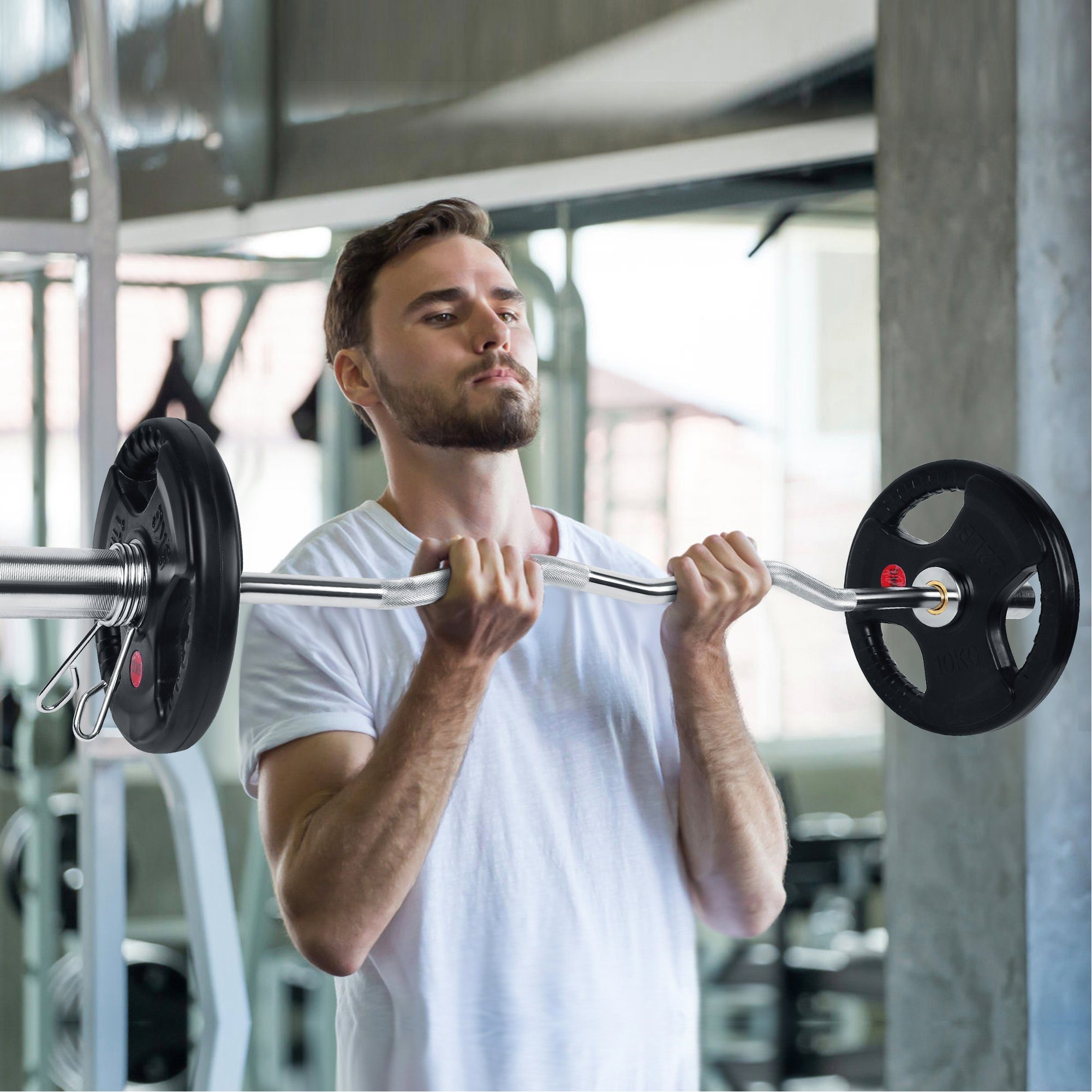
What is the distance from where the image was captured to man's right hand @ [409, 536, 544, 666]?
99 cm

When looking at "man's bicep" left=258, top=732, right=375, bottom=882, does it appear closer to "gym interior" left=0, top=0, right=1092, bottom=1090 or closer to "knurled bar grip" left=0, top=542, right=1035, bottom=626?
"knurled bar grip" left=0, top=542, right=1035, bottom=626

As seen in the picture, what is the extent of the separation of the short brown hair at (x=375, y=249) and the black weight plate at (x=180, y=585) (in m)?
0.49

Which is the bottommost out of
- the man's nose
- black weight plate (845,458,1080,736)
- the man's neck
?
black weight plate (845,458,1080,736)

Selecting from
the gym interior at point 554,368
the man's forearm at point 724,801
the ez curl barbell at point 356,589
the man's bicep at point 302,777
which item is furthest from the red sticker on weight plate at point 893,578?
the gym interior at point 554,368

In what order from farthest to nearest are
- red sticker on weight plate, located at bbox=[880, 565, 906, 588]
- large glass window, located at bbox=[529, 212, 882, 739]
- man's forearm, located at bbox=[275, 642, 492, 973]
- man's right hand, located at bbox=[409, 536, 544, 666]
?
large glass window, located at bbox=[529, 212, 882, 739]
red sticker on weight plate, located at bbox=[880, 565, 906, 588]
man's forearm, located at bbox=[275, 642, 492, 973]
man's right hand, located at bbox=[409, 536, 544, 666]

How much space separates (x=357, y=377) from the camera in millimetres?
1380

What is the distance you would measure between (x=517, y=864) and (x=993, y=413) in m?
1.11

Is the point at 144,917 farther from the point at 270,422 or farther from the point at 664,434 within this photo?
the point at 664,434

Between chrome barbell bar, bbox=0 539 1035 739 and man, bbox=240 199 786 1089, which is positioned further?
man, bbox=240 199 786 1089

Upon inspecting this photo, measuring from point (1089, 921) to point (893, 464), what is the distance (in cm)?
74

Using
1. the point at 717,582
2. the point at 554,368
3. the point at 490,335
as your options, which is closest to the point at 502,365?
the point at 490,335

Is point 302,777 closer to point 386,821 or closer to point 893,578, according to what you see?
point 386,821

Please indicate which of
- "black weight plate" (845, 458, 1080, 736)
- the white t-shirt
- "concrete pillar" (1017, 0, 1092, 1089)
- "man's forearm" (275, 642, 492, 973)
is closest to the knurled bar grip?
"man's forearm" (275, 642, 492, 973)

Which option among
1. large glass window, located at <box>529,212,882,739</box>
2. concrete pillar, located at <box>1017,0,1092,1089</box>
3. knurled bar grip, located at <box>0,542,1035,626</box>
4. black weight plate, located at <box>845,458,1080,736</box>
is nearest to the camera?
knurled bar grip, located at <box>0,542,1035,626</box>
